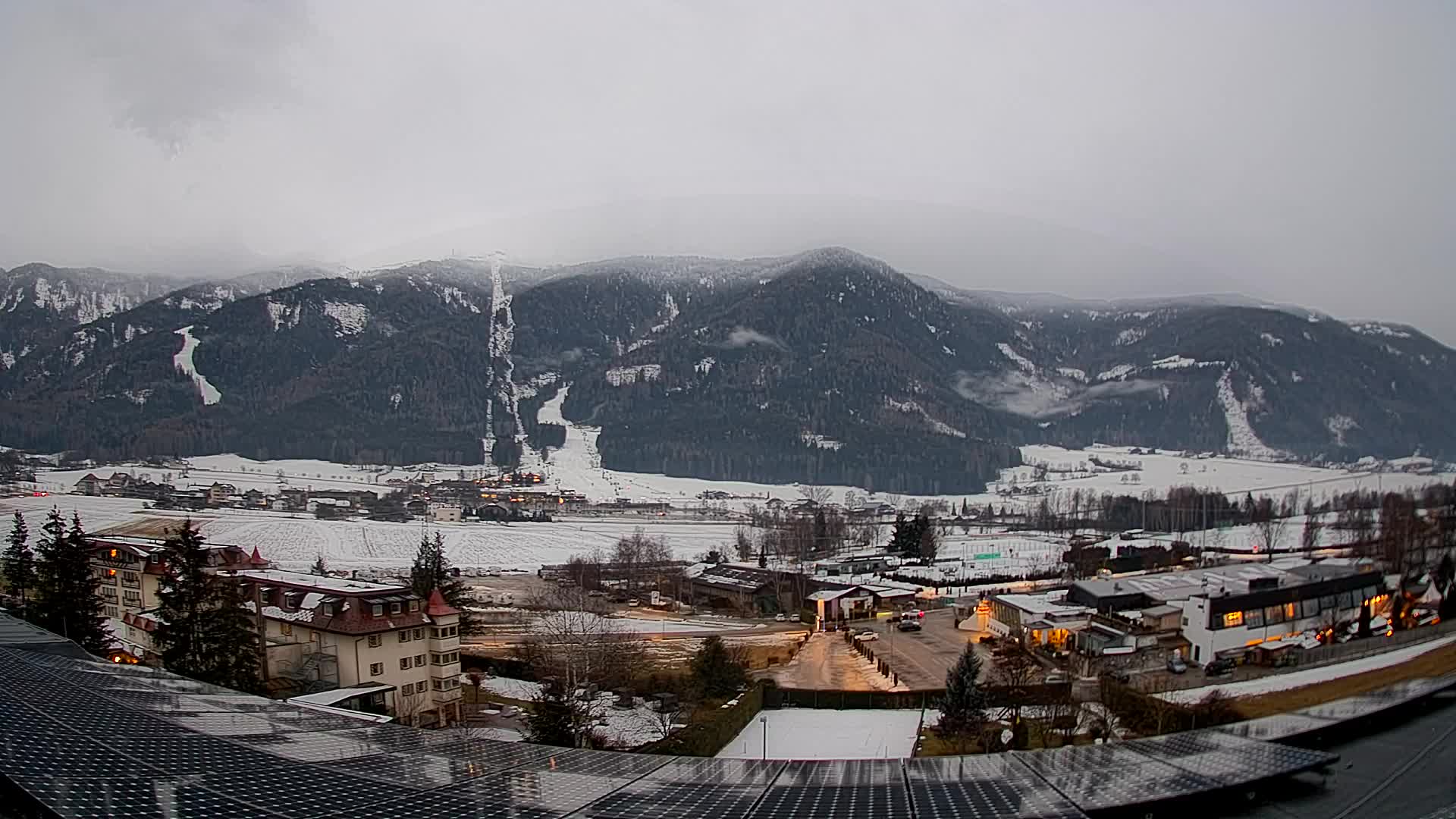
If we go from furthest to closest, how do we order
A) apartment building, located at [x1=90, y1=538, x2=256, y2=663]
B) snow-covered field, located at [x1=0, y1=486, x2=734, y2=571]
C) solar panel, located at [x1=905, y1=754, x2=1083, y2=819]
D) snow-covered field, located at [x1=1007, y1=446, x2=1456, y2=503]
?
snow-covered field, located at [x1=1007, y1=446, x2=1456, y2=503] < snow-covered field, located at [x1=0, y1=486, x2=734, y2=571] < apartment building, located at [x1=90, y1=538, x2=256, y2=663] < solar panel, located at [x1=905, y1=754, x2=1083, y2=819]

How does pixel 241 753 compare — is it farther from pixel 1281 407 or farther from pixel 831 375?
pixel 1281 407

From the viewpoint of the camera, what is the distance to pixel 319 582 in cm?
1516

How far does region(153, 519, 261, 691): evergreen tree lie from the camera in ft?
39.4

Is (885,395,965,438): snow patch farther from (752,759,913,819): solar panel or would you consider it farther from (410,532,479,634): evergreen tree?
(752,759,913,819): solar panel

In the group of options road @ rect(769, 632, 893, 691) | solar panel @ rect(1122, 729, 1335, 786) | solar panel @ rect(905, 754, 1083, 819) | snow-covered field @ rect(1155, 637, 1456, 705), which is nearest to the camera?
solar panel @ rect(905, 754, 1083, 819)

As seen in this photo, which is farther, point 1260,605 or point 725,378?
point 725,378

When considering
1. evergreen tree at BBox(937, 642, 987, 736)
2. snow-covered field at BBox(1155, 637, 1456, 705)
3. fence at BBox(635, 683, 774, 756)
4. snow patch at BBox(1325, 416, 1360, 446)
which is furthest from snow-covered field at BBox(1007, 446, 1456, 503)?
fence at BBox(635, 683, 774, 756)

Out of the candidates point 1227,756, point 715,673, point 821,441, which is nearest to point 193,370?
point 821,441

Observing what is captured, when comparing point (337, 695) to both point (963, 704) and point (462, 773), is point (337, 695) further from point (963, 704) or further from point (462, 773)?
point (963, 704)

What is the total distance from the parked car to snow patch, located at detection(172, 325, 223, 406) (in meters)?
97.4

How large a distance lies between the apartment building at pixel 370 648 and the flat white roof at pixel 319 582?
5cm

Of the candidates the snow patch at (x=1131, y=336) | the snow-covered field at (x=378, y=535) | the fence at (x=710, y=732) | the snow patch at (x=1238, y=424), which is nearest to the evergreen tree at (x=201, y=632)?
the fence at (x=710, y=732)

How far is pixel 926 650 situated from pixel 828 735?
22.9ft

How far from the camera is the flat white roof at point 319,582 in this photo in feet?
46.2
